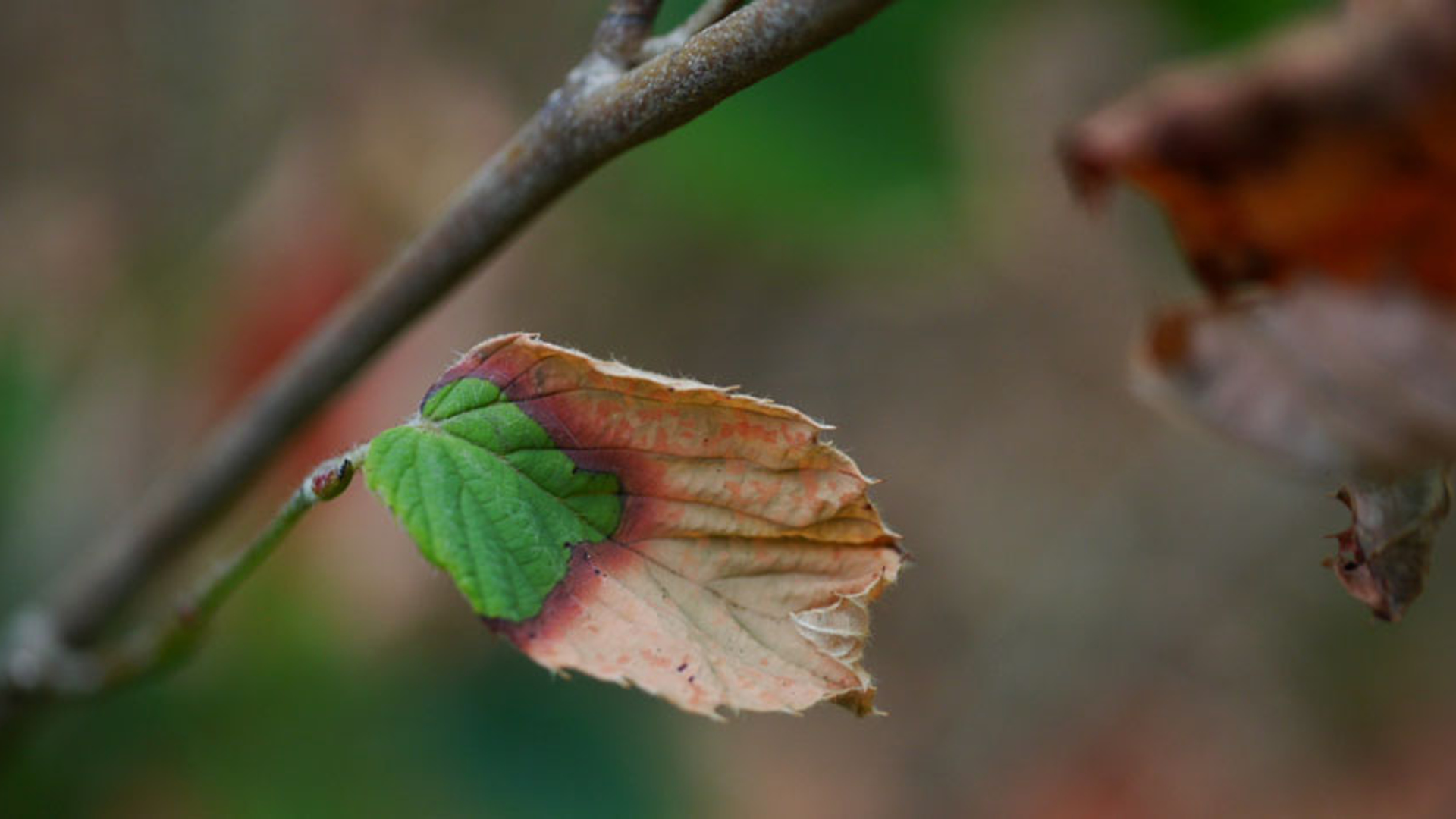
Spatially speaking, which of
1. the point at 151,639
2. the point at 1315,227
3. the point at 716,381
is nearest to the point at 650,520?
the point at 1315,227

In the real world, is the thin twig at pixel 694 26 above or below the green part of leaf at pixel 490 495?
above

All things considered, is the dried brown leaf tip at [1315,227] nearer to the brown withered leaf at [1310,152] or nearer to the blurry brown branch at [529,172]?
the brown withered leaf at [1310,152]

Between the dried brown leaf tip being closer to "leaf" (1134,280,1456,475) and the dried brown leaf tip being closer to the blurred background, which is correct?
"leaf" (1134,280,1456,475)

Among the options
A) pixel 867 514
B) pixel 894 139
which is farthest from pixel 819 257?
pixel 867 514

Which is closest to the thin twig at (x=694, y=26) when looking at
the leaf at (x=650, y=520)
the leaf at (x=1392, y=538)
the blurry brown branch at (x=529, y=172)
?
the blurry brown branch at (x=529, y=172)

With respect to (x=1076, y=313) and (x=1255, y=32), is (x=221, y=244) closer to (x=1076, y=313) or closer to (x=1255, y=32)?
(x=1255, y=32)

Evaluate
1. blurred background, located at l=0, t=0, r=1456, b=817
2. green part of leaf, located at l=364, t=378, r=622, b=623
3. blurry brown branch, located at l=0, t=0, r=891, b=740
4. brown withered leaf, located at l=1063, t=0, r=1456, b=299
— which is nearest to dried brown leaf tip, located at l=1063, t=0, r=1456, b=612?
brown withered leaf, located at l=1063, t=0, r=1456, b=299
